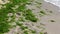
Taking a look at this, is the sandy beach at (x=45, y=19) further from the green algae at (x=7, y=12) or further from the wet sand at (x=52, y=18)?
the green algae at (x=7, y=12)

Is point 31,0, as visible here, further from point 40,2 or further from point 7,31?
point 7,31

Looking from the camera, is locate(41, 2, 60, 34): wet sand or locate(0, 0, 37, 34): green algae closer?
locate(0, 0, 37, 34): green algae

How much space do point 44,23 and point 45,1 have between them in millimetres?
1984

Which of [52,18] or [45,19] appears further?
[52,18]

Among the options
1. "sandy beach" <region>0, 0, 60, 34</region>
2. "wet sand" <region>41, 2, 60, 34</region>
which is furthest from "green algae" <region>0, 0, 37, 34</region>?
"wet sand" <region>41, 2, 60, 34</region>

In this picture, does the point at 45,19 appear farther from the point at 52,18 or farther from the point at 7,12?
the point at 7,12

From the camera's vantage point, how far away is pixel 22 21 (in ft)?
18.1

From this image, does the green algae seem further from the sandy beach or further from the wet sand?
the wet sand

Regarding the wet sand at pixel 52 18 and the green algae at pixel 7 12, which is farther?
the wet sand at pixel 52 18

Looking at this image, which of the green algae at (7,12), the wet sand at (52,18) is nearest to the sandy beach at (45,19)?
the wet sand at (52,18)

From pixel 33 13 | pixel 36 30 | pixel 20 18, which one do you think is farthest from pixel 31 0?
pixel 36 30

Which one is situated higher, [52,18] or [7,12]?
[7,12]

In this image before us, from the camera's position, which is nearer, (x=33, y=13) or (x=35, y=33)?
(x=35, y=33)

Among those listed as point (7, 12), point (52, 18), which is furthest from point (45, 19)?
point (7, 12)
